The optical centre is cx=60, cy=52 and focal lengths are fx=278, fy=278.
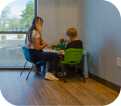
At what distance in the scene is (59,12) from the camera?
19.3 ft

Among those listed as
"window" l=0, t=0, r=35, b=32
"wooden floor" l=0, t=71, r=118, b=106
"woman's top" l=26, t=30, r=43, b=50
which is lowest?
"wooden floor" l=0, t=71, r=118, b=106

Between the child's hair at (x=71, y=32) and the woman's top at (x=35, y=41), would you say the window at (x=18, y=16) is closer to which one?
the child's hair at (x=71, y=32)

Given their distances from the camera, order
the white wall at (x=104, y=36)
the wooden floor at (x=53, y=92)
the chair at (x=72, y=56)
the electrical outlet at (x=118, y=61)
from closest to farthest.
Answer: the wooden floor at (x=53, y=92)
the electrical outlet at (x=118, y=61)
the white wall at (x=104, y=36)
the chair at (x=72, y=56)

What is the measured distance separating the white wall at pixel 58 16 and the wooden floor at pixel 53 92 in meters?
1.29

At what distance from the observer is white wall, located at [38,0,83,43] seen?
5.83m

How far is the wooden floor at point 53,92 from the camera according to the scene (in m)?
3.13

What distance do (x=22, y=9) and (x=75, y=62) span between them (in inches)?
77.6

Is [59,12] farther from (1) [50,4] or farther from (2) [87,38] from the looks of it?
(2) [87,38]

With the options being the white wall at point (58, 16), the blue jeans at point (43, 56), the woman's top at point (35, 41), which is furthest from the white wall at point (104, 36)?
the woman's top at point (35, 41)

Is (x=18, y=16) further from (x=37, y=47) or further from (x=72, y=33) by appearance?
(x=37, y=47)

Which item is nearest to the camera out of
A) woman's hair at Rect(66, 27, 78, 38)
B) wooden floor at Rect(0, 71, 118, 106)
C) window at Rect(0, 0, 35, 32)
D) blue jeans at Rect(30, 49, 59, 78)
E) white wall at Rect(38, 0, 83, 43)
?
wooden floor at Rect(0, 71, 118, 106)

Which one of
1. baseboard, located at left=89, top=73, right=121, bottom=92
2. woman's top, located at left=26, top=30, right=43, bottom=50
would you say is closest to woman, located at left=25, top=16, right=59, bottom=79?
woman's top, located at left=26, top=30, right=43, bottom=50

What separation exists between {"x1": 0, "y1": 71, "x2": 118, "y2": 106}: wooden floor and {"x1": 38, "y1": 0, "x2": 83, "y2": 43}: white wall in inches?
50.8

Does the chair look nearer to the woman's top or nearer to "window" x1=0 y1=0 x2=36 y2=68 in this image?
the woman's top
